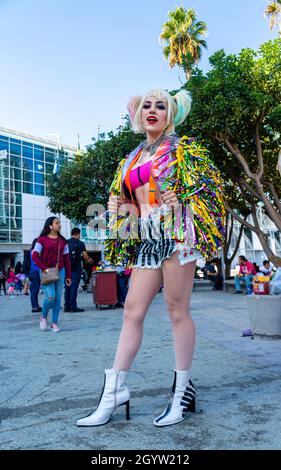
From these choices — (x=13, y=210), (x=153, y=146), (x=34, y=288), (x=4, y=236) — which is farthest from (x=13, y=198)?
(x=153, y=146)

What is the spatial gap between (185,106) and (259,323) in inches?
128

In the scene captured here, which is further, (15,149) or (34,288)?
(15,149)

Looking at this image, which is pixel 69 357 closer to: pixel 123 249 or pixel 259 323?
pixel 123 249

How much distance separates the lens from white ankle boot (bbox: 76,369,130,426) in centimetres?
219

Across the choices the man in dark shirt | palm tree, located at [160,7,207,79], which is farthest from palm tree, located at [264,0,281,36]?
the man in dark shirt

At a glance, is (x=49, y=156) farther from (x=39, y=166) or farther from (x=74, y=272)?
(x=74, y=272)

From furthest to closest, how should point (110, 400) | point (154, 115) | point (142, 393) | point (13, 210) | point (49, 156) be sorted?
point (49, 156)
point (13, 210)
point (142, 393)
point (154, 115)
point (110, 400)

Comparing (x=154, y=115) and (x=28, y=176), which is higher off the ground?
(x=28, y=176)

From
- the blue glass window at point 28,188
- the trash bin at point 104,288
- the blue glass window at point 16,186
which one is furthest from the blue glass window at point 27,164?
the trash bin at point 104,288

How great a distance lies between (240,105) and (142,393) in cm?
1238

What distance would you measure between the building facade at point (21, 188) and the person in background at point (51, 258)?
34.6 metres

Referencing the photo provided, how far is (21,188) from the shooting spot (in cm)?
4322
